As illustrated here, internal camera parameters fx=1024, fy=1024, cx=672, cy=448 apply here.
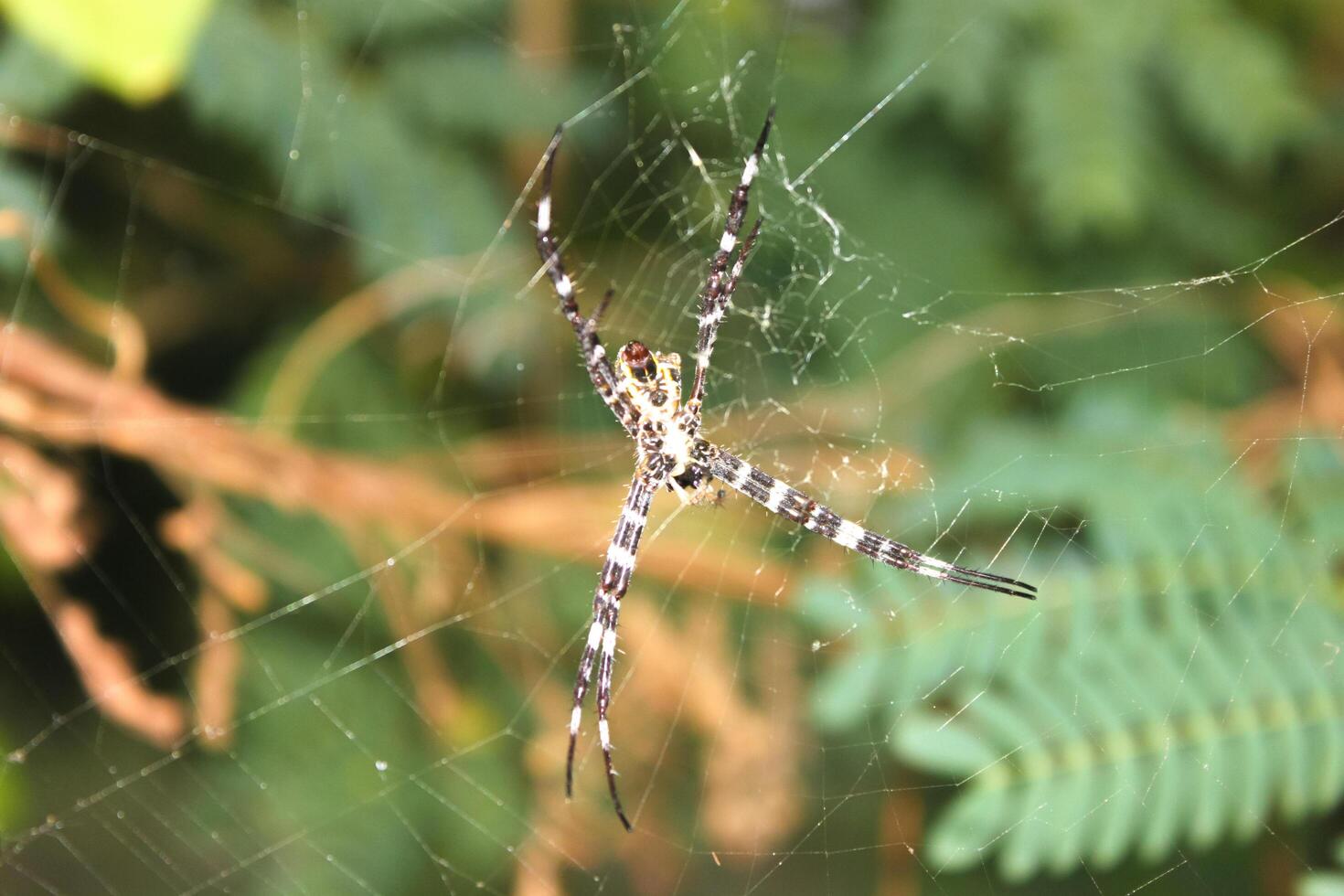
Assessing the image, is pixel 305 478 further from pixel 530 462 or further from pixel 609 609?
pixel 609 609

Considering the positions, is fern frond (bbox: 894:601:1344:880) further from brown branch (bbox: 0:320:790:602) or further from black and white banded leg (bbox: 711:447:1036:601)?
brown branch (bbox: 0:320:790:602)

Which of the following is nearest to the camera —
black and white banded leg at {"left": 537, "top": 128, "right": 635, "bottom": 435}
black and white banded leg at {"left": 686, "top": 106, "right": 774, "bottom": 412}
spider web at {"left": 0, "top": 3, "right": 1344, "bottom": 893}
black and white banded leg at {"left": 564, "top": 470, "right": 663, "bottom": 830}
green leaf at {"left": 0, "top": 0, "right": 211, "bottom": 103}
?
green leaf at {"left": 0, "top": 0, "right": 211, "bottom": 103}

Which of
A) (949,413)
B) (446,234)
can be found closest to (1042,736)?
(949,413)

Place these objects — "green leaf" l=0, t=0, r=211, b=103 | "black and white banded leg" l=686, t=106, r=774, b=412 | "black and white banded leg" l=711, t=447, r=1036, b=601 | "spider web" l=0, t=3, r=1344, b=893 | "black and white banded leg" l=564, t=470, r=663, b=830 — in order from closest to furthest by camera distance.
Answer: "green leaf" l=0, t=0, r=211, b=103 → "black and white banded leg" l=711, t=447, r=1036, b=601 → "black and white banded leg" l=686, t=106, r=774, b=412 → "spider web" l=0, t=3, r=1344, b=893 → "black and white banded leg" l=564, t=470, r=663, b=830

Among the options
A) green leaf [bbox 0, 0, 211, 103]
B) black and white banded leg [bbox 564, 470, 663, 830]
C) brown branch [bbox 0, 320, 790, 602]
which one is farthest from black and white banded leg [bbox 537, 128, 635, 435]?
green leaf [bbox 0, 0, 211, 103]

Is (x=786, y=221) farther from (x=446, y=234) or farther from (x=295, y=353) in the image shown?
(x=295, y=353)

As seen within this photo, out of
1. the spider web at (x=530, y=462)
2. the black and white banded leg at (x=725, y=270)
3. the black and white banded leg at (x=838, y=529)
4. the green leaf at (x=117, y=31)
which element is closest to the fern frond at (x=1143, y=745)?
the black and white banded leg at (x=838, y=529)
